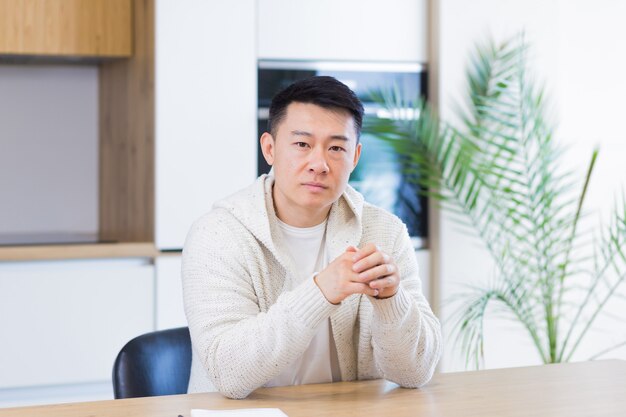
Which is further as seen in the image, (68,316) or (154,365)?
(68,316)

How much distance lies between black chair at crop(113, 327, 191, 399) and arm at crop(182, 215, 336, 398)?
13cm

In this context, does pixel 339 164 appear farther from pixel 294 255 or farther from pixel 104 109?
pixel 104 109

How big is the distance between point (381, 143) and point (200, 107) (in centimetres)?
73

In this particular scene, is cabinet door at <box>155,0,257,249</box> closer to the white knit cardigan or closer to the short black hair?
the white knit cardigan

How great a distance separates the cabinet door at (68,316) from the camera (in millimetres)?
3252

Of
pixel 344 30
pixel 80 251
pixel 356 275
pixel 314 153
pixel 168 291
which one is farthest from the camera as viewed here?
pixel 344 30

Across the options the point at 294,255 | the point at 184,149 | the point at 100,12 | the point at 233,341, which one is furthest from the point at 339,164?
the point at 100,12

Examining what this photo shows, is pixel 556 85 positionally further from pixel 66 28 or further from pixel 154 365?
pixel 154 365

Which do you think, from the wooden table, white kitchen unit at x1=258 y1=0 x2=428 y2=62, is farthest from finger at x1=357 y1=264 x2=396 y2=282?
white kitchen unit at x1=258 y1=0 x2=428 y2=62

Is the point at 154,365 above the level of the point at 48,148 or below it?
below

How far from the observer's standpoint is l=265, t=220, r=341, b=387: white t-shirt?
209cm

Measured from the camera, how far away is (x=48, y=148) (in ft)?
12.8

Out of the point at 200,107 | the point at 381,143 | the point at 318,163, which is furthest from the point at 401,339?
the point at 381,143

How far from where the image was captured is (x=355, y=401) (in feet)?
5.80
